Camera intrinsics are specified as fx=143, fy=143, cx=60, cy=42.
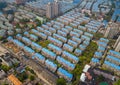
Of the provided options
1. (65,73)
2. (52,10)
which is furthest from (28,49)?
(52,10)

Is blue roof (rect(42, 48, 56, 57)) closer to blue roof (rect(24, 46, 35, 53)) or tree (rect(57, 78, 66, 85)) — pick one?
blue roof (rect(24, 46, 35, 53))

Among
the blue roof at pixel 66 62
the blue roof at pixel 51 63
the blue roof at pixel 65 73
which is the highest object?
the blue roof at pixel 66 62

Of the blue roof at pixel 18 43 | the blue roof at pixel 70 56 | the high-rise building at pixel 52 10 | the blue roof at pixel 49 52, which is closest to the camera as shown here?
the blue roof at pixel 70 56

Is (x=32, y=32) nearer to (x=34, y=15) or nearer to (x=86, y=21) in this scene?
A: (x=34, y=15)

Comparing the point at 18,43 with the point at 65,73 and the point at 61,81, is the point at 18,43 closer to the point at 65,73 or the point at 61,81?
the point at 65,73

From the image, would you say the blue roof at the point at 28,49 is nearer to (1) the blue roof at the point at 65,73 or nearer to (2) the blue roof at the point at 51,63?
(2) the blue roof at the point at 51,63

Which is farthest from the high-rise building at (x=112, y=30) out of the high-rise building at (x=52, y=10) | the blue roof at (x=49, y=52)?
the high-rise building at (x=52, y=10)

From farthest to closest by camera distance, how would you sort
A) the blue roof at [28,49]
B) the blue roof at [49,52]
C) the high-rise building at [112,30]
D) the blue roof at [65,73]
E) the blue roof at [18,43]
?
1. the high-rise building at [112,30]
2. the blue roof at [18,43]
3. the blue roof at [28,49]
4. the blue roof at [49,52]
5. the blue roof at [65,73]

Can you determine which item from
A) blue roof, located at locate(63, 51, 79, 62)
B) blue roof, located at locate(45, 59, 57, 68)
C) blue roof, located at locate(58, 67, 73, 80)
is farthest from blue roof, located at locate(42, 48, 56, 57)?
blue roof, located at locate(58, 67, 73, 80)

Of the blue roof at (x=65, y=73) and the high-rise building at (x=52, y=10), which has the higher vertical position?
the high-rise building at (x=52, y=10)

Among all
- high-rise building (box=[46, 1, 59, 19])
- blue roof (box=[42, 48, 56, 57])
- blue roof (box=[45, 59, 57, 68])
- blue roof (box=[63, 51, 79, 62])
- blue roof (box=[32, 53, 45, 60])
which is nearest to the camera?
blue roof (box=[45, 59, 57, 68])
